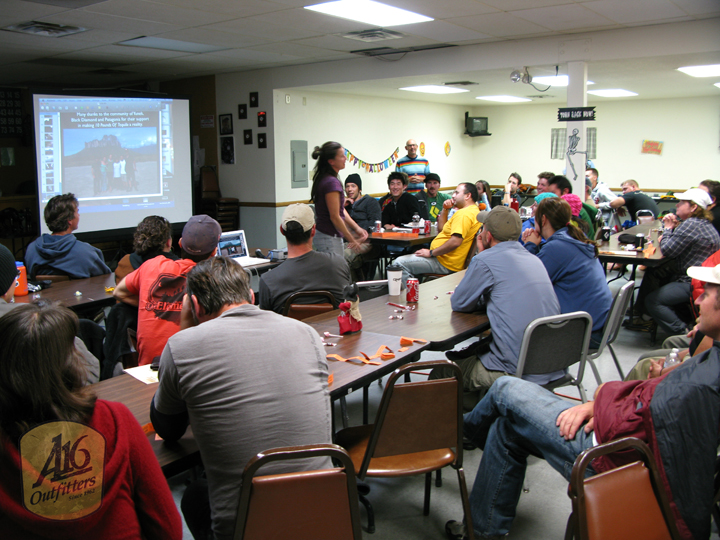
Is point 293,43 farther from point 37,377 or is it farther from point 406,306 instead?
point 37,377

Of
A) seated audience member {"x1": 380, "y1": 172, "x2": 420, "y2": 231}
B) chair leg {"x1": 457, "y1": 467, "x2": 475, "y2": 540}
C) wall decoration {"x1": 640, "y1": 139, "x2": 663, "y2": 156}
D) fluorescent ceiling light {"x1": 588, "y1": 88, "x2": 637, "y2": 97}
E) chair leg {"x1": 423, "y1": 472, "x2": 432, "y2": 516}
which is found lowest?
chair leg {"x1": 423, "y1": 472, "x2": 432, "y2": 516}

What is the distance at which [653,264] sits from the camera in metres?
4.84

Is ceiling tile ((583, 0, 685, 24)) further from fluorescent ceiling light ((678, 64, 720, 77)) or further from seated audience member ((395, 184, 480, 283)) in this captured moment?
fluorescent ceiling light ((678, 64, 720, 77))

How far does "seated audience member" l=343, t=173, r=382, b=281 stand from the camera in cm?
655

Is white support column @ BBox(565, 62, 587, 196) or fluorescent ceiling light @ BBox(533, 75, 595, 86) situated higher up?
fluorescent ceiling light @ BBox(533, 75, 595, 86)

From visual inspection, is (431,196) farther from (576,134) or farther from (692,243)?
(692,243)

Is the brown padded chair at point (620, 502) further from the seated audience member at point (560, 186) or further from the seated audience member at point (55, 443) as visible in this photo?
the seated audience member at point (560, 186)

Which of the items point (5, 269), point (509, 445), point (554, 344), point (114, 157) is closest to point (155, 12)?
point (114, 157)

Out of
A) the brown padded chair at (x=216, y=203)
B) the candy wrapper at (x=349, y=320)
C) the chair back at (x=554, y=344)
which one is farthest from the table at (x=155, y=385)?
the brown padded chair at (x=216, y=203)

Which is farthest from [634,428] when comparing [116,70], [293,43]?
[116,70]

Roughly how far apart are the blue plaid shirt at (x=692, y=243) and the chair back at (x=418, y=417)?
3.48 meters

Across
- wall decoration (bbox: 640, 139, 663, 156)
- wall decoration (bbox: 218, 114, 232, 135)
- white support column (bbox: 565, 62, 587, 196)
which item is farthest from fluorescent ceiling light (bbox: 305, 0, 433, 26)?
wall decoration (bbox: 640, 139, 663, 156)

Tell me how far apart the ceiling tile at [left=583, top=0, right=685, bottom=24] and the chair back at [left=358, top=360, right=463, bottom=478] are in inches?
158

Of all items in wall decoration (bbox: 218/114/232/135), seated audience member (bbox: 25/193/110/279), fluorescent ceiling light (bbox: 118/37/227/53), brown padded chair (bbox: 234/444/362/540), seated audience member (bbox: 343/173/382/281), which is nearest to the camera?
brown padded chair (bbox: 234/444/362/540)
